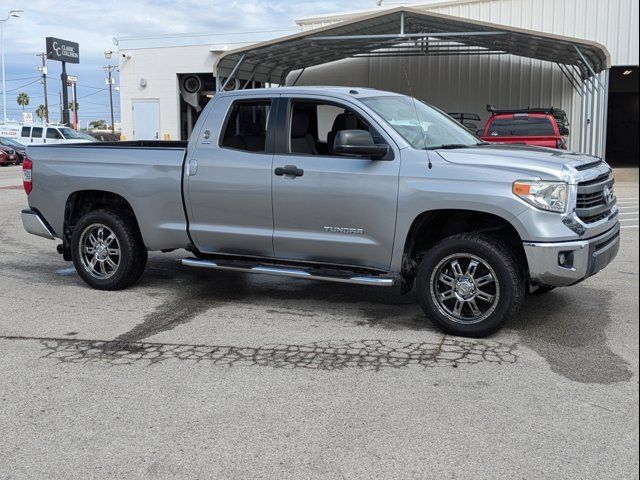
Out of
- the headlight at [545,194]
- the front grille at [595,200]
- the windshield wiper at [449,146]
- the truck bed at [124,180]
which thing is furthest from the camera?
the truck bed at [124,180]

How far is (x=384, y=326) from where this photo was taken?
5.87m

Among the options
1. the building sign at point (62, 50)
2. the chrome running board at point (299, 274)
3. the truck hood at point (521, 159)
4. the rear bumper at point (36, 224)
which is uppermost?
the building sign at point (62, 50)

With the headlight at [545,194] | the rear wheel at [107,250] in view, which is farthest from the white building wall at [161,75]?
the headlight at [545,194]

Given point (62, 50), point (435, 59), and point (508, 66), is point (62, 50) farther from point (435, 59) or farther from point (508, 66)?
point (508, 66)

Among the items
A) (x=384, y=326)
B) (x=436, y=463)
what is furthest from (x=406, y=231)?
(x=436, y=463)

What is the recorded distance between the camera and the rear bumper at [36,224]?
293 inches

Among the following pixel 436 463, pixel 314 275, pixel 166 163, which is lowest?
pixel 436 463

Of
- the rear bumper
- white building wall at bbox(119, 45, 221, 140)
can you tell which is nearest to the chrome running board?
the rear bumper

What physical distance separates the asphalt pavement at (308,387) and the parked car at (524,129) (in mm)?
8491

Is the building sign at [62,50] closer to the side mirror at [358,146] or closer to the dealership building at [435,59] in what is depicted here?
the dealership building at [435,59]

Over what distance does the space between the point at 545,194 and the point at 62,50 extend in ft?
160

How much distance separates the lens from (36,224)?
7.48 m

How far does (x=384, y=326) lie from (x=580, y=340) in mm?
1558

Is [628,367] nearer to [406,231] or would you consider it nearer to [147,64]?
[406,231]
